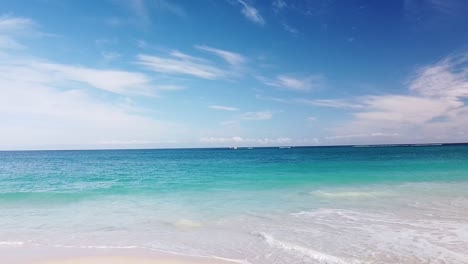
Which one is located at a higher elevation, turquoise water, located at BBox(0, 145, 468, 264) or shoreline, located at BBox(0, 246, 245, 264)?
turquoise water, located at BBox(0, 145, 468, 264)

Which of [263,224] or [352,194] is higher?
[352,194]

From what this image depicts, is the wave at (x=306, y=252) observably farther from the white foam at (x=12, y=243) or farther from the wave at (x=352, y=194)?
the wave at (x=352, y=194)

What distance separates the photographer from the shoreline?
280 inches

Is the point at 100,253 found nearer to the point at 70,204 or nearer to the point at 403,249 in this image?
the point at 403,249

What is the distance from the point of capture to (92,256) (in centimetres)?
743

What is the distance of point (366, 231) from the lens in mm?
9242

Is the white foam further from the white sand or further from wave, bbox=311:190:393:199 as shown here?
wave, bbox=311:190:393:199

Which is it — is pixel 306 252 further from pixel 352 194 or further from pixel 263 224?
pixel 352 194

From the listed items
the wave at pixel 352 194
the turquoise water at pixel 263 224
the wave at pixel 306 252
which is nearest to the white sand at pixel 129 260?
the turquoise water at pixel 263 224

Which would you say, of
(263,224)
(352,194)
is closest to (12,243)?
(263,224)

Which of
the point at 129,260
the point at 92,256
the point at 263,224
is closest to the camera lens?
the point at 129,260

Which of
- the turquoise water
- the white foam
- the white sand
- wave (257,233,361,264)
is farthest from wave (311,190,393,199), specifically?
the white foam

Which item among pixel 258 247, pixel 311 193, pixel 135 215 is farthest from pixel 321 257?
pixel 311 193

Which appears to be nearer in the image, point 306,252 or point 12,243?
point 306,252
